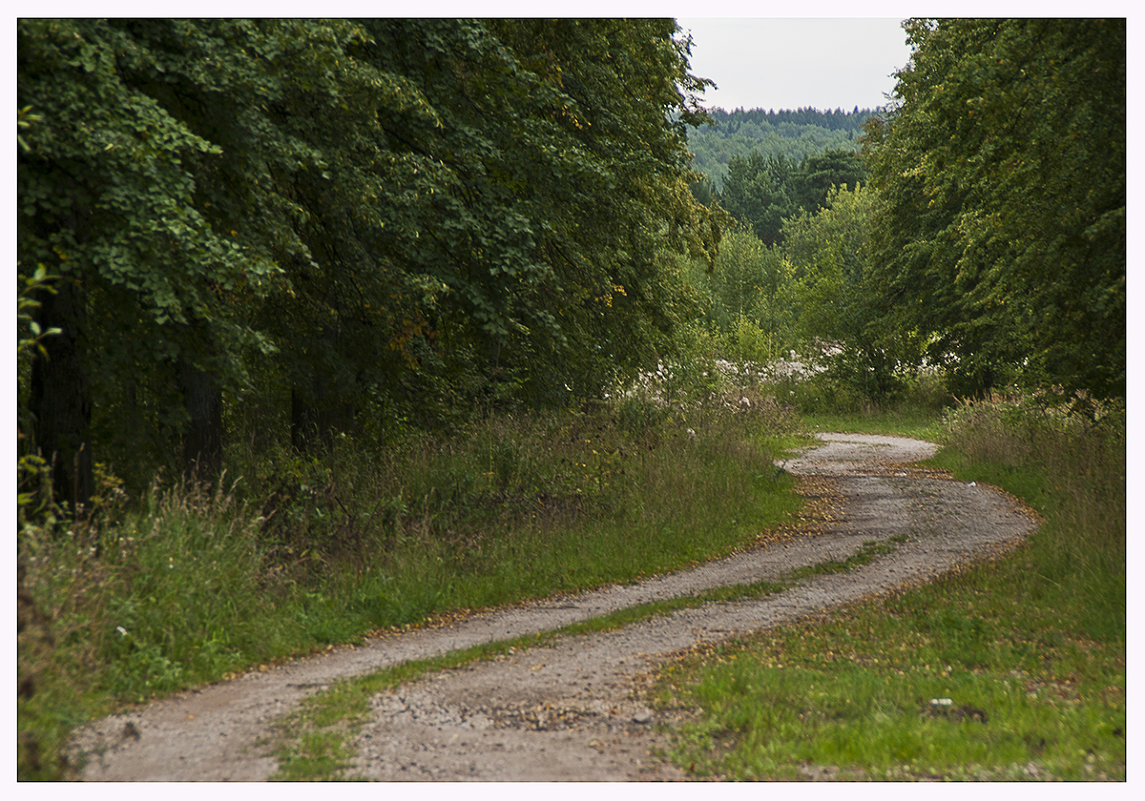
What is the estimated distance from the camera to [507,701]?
6.59 m

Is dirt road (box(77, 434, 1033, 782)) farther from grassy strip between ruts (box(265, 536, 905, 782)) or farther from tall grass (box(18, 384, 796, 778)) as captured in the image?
tall grass (box(18, 384, 796, 778))

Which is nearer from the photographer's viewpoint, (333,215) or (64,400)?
(64,400)

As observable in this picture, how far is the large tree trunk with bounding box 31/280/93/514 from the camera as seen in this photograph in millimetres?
8430

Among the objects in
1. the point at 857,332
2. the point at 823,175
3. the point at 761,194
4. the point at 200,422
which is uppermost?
the point at 761,194

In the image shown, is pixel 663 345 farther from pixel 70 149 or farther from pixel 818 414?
pixel 818 414

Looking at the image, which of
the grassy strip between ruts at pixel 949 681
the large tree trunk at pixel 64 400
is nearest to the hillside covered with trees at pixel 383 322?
the large tree trunk at pixel 64 400

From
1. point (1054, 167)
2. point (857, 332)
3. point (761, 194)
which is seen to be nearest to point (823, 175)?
point (761, 194)

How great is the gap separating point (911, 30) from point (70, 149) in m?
27.6

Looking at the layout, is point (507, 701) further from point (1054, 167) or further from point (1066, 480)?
point (1066, 480)

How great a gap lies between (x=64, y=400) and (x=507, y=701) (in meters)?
5.14

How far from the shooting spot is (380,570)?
9.27 metres

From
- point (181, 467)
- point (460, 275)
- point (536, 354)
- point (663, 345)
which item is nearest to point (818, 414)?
point (663, 345)

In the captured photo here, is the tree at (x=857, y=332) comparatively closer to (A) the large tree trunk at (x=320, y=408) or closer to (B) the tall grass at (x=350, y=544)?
(B) the tall grass at (x=350, y=544)

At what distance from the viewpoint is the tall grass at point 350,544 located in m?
6.57
